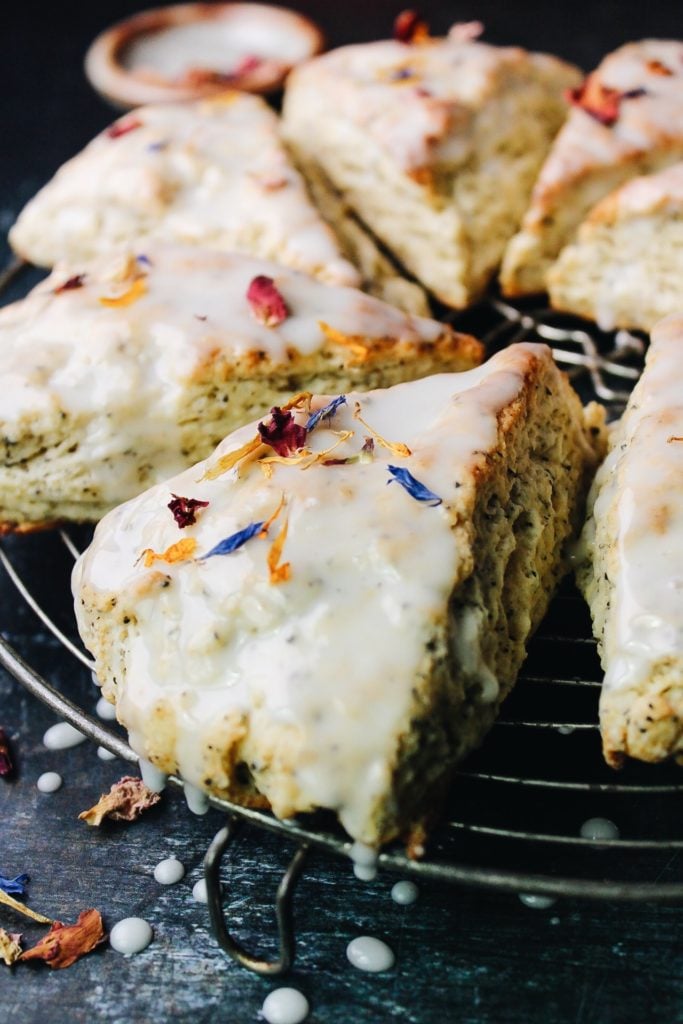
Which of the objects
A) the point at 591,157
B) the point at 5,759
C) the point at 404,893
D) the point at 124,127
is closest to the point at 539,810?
the point at 404,893

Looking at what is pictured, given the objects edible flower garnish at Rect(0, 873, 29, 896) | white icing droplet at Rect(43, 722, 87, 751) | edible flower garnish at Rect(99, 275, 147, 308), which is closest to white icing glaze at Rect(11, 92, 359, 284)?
edible flower garnish at Rect(99, 275, 147, 308)

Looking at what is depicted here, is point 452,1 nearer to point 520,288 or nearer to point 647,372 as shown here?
point 520,288

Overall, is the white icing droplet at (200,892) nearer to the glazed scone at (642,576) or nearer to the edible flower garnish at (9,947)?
the edible flower garnish at (9,947)

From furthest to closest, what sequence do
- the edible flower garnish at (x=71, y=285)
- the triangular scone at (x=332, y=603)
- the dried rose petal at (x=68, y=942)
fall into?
the edible flower garnish at (x=71, y=285), the dried rose petal at (x=68, y=942), the triangular scone at (x=332, y=603)

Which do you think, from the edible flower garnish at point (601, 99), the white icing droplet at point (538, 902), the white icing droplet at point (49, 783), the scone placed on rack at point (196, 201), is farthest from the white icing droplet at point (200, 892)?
the edible flower garnish at point (601, 99)

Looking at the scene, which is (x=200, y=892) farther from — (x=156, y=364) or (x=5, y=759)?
(x=156, y=364)

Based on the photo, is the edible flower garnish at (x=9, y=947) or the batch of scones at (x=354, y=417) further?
Answer: the edible flower garnish at (x=9, y=947)

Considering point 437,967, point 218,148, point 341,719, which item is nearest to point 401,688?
point 341,719
